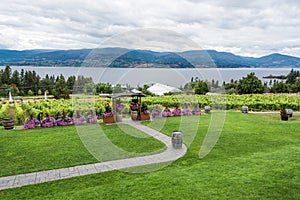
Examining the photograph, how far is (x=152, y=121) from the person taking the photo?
1259cm

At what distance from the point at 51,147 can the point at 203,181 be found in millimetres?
5168

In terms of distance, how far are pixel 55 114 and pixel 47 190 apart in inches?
328

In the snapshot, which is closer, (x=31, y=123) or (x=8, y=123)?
(x=8, y=123)

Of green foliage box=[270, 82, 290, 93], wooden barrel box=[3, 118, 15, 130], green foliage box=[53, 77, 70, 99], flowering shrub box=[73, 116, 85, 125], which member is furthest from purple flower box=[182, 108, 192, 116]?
green foliage box=[270, 82, 290, 93]

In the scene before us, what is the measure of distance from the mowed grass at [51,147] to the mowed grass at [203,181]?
1.27 metres

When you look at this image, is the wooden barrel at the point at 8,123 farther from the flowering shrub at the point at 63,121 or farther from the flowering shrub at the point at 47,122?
the flowering shrub at the point at 63,121

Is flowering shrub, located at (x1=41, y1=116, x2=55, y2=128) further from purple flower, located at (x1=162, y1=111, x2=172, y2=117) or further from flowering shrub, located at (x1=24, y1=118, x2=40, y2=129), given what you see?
purple flower, located at (x1=162, y1=111, x2=172, y2=117)

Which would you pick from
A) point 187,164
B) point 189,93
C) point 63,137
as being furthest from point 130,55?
point 189,93

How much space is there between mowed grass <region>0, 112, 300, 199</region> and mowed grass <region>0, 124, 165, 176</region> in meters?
1.27

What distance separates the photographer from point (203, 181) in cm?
507

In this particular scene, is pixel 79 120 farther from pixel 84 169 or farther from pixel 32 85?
pixel 32 85

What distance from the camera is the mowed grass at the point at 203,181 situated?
178 inches

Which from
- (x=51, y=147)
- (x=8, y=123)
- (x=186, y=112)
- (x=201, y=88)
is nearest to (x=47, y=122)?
(x=8, y=123)

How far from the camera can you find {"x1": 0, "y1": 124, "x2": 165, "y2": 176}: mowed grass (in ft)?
20.8
